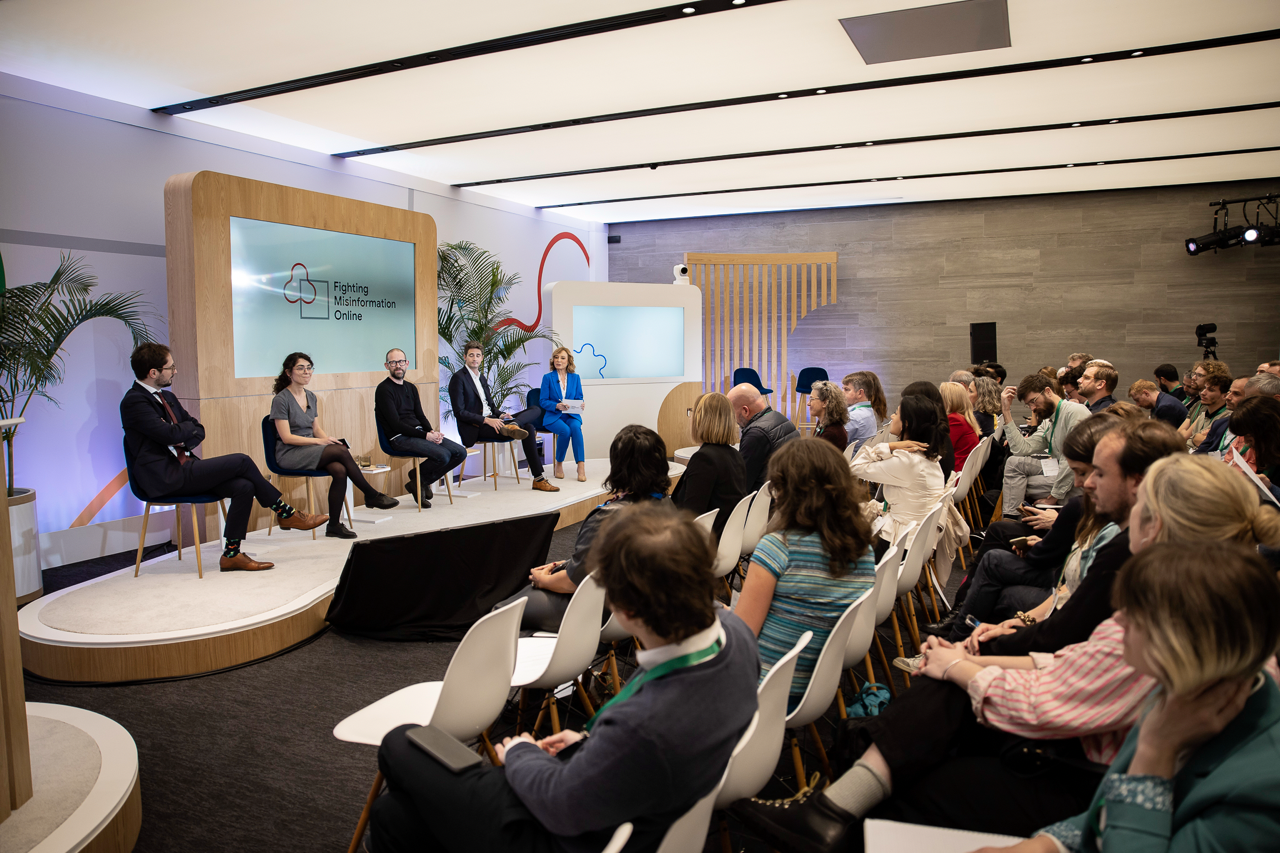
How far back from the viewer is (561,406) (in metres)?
8.12

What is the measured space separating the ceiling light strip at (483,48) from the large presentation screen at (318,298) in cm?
95

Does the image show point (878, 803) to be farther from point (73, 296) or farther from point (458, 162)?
point (458, 162)

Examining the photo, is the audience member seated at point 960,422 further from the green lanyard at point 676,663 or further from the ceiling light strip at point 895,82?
the green lanyard at point 676,663

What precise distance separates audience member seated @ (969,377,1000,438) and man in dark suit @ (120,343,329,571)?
18.1 feet

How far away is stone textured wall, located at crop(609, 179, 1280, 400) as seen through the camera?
9.75 metres

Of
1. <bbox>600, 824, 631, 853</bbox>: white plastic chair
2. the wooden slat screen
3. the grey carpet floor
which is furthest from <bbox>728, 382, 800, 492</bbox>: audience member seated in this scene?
the wooden slat screen

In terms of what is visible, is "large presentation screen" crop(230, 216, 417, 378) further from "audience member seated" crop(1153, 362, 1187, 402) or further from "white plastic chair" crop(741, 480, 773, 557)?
"audience member seated" crop(1153, 362, 1187, 402)

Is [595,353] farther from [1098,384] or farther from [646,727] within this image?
[646,727]

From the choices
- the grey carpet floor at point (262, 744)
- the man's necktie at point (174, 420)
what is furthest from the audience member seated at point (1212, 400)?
the man's necktie at point (174, 420)

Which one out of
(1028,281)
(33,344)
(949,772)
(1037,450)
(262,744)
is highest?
(1028,281)

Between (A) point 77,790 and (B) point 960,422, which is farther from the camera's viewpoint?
(B) point 960,422

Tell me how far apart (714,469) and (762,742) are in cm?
221

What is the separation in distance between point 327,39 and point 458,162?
3.57 meters

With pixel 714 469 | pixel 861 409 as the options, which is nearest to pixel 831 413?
pixel 861 409
